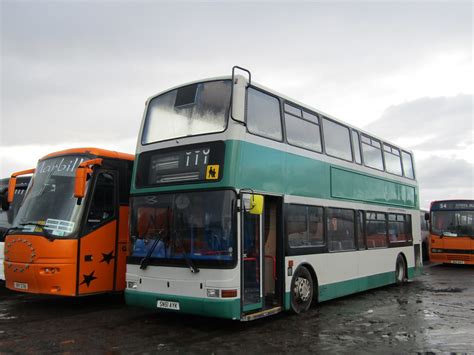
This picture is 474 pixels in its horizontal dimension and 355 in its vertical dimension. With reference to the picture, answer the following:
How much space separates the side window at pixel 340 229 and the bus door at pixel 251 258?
2.76 m

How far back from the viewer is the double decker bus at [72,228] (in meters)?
9.31

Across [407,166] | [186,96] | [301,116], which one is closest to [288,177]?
[301,116]

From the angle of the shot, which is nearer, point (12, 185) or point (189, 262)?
point (189, 262)

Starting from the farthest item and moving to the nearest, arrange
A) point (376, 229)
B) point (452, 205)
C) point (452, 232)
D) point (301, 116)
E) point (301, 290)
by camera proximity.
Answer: point (452, 205) → point (452, 232) → point (376, 229) → point (301, 116) → point (301, 290)

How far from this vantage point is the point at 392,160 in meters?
14.6

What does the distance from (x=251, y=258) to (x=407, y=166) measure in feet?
31.7

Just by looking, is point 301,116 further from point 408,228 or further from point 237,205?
point 408,228

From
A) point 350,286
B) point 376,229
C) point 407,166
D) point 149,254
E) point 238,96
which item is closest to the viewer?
point 238,96

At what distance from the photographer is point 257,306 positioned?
8.13 metres

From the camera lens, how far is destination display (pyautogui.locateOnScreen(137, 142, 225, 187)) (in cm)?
788

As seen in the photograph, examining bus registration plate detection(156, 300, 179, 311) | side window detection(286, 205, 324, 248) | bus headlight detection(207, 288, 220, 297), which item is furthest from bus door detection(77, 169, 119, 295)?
side window detection(286, 205, 324, 248)

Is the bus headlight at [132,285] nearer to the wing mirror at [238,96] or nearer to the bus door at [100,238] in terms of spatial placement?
the bus door at [100,238]

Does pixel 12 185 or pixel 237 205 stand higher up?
pixel 12 185

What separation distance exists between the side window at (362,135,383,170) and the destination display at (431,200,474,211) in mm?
9718
